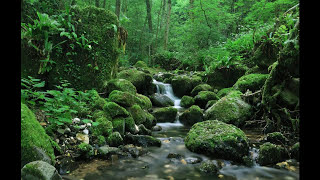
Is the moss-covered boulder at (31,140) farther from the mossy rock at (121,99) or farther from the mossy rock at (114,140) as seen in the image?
the mossy rock at (121,99)

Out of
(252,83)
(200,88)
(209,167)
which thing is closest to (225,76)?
(200,88)

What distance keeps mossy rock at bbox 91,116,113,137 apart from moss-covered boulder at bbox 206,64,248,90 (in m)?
8.04

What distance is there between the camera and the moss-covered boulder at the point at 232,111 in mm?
6380

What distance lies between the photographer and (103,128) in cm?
468

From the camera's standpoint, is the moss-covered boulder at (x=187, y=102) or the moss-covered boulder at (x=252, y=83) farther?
the moss-covered boulder at (x=187, y=102)

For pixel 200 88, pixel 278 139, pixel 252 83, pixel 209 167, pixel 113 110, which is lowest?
pixel 209 167

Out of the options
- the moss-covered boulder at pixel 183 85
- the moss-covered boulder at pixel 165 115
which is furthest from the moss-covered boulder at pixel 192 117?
the moss-covered boulder at pixel 183 85

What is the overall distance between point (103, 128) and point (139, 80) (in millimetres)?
5513

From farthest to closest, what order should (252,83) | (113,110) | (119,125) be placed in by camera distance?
1. (252,83)
2. (113,110)
3. (119,125)

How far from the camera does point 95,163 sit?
3.68m

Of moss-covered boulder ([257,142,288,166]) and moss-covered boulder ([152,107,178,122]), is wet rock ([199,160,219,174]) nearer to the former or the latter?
moss-covered boulder ([257,142,288,166])

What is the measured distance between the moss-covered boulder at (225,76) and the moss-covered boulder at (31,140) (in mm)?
9658

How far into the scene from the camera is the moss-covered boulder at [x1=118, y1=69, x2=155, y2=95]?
32.5 feet

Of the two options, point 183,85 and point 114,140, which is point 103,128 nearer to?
point 114,140
